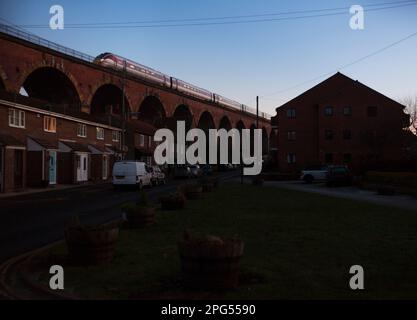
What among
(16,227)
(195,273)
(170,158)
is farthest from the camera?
(170,158)

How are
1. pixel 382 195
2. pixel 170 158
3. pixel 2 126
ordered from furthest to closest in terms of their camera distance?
1. pixel 170 158
2. pixel 2 126
3. pixel 382 195

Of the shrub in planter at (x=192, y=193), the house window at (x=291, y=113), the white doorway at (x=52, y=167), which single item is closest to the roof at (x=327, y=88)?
the house window at (x=291, y=113)

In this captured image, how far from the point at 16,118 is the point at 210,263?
30.6 meters

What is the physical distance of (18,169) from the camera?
110 ft

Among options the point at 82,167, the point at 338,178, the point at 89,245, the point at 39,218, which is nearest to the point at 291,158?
the point at 338,178

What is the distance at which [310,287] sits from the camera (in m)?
7.15

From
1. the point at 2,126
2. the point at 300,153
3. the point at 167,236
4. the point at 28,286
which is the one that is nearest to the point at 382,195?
the point at 167,236

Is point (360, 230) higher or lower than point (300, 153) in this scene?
lower

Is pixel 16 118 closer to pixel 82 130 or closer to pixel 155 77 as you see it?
pixel 82 130

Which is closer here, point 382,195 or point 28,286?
point 28,286

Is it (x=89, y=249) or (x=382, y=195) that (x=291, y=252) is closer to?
(x=89, y=249)

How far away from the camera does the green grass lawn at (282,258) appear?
276 inches

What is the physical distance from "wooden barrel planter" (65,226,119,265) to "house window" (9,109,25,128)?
27.0m
